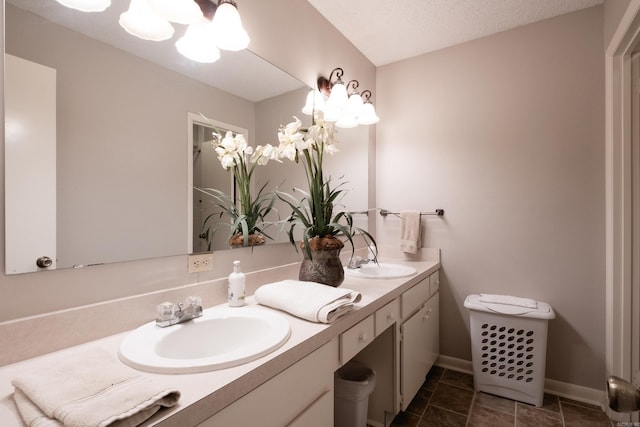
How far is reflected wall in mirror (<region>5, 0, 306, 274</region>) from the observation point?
0.85 metres

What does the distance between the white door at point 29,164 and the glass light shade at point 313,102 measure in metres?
1.14

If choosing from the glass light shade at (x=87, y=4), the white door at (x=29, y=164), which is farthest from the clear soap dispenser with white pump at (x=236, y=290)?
the glass light shade at (x=87, y=4)

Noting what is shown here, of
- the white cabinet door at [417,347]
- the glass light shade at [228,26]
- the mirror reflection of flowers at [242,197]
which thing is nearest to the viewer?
the glass light shade at [228,26]

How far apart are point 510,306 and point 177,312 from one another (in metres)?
1.83

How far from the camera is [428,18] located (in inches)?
74.3

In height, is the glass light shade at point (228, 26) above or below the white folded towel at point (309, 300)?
above

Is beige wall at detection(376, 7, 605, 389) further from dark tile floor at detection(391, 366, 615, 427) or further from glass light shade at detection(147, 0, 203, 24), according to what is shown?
glass light shade at detection(147, 0, 203, 24)

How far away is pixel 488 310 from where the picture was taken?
6.01ft

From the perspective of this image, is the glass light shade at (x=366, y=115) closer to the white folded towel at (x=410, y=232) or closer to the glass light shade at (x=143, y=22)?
the white folded towel at (x=410, y=232)

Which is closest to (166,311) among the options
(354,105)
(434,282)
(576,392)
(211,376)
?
(211,376)

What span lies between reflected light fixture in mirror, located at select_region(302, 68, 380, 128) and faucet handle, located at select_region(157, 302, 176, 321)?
A: 3.98 ft

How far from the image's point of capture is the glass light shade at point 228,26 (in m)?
1.07

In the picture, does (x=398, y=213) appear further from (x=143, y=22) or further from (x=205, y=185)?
(x=143, y=22)

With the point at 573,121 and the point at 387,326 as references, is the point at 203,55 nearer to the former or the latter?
→ the point at 387,326
